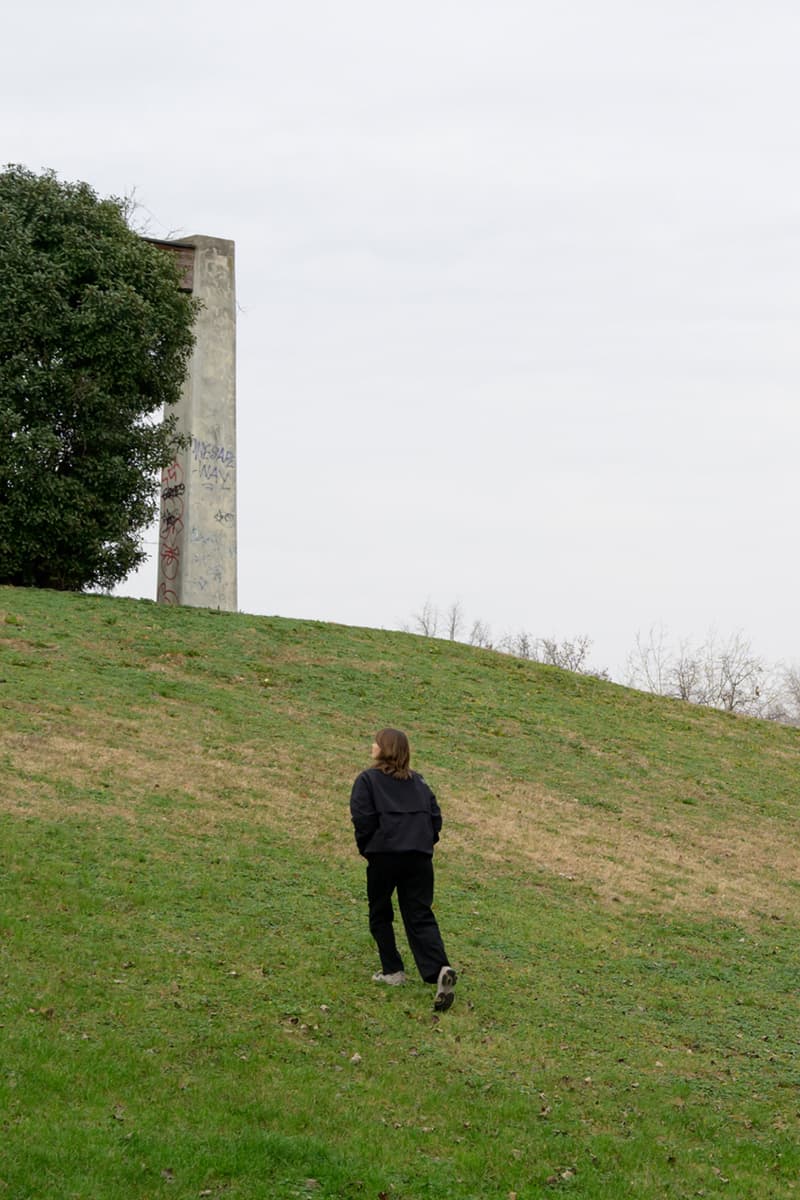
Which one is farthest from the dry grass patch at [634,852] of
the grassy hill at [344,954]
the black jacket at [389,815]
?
the black jacket at [389,815]

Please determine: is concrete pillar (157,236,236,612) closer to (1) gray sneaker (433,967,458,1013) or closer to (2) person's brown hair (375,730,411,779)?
(2) person's brown hair (375,730,411,779)

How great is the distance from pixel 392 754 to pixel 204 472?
23.7 m

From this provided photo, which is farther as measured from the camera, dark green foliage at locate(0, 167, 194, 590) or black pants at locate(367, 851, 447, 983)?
dark green foliage at locate(0, 167, 194, 590)

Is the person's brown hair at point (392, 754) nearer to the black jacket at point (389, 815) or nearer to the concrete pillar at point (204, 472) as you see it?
the black jacket at point (389, 815)

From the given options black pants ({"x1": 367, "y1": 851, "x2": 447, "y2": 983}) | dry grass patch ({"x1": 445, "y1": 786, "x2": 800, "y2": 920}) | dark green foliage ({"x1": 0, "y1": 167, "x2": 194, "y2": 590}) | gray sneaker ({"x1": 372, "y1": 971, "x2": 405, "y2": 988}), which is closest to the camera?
black pants ({"x1": 367, "y1": 851, "x2": 447, "y2": 983})

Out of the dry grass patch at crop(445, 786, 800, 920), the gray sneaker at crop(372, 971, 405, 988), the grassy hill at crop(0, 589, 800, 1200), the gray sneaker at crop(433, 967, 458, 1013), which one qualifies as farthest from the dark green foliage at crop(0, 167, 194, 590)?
the gray sneaker at crop(433, 967, 458, 1013)

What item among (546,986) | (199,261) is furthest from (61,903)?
(199,261)

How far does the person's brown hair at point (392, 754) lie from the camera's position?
33.9 feet

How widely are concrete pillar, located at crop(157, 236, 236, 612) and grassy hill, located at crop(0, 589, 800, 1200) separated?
851 cm

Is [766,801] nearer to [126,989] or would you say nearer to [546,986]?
[546,986]

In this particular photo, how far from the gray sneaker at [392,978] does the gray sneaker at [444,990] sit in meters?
0.49

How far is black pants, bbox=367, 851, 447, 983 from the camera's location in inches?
409

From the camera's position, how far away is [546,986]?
11.7m

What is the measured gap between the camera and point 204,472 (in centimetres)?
3306
